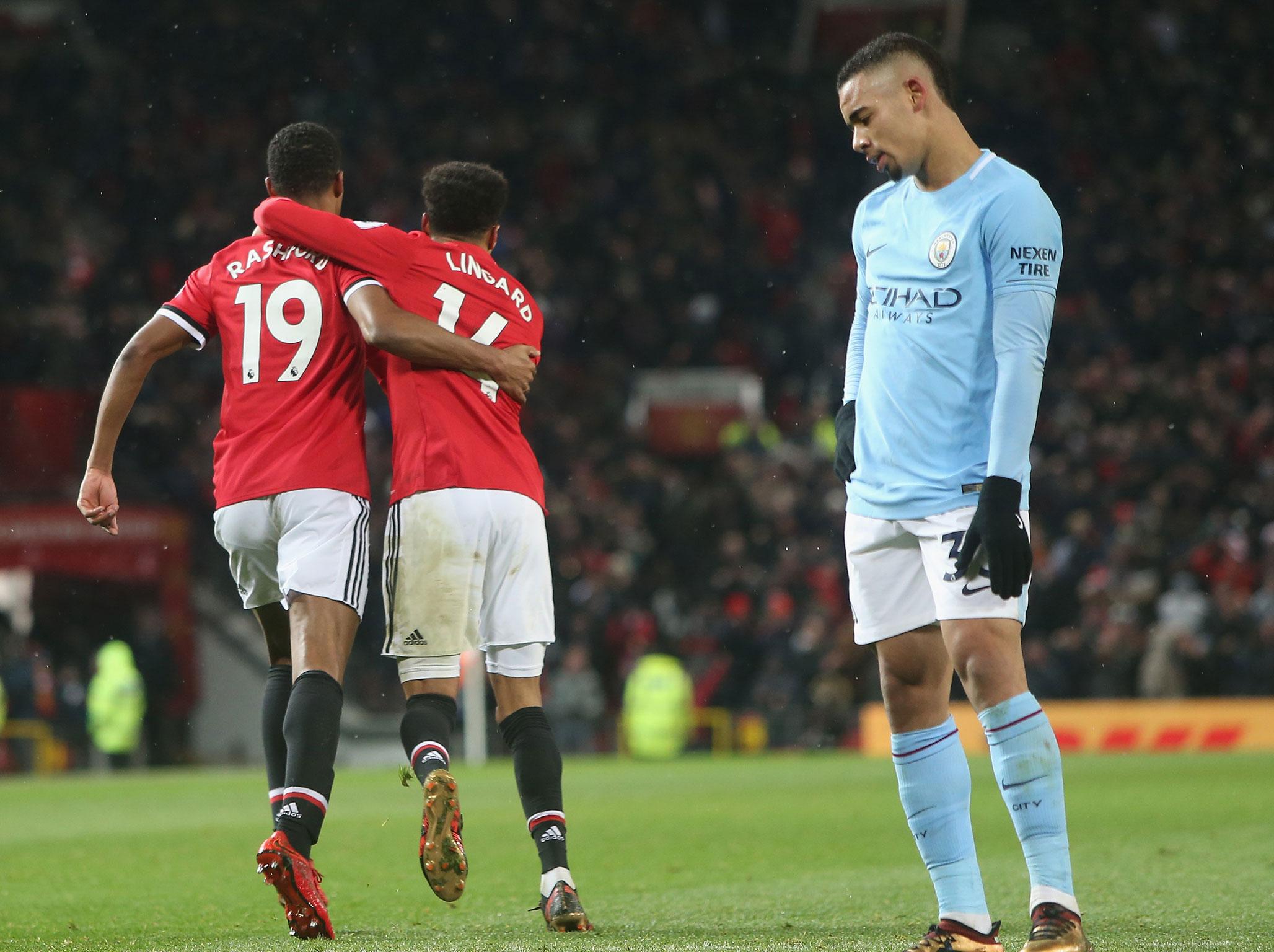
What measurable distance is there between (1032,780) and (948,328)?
0.99m

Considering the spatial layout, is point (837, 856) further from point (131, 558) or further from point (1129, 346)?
point (1129, 346)

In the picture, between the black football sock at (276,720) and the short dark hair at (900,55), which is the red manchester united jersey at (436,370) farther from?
the short dark hair at (900,55)

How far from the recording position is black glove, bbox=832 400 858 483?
404 centimetres

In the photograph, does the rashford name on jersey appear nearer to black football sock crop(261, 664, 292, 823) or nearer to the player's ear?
black football sock crop(261, 664, 292, 823)

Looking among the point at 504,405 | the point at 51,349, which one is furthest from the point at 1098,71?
the point at 504,405

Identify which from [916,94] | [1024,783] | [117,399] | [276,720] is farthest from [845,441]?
[117,399]

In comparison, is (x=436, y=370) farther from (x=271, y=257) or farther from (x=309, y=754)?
(x=309, y=754)

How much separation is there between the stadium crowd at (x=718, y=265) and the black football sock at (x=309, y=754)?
40.9 ft

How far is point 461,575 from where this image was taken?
4.42 meters

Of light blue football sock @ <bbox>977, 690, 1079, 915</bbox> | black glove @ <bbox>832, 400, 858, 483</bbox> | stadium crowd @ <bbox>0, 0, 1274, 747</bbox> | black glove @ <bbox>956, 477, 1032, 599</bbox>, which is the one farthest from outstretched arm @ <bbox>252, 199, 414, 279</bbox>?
stadium crowd @ <bbox>0, 0, 1274, 747</bbox>

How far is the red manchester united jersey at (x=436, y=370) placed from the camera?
4.45 m

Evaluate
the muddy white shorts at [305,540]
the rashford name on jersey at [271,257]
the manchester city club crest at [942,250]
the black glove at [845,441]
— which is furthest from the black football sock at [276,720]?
the manchester city club crest at [942,250]

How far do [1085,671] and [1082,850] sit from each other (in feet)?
31.8

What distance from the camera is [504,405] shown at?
460 cm
